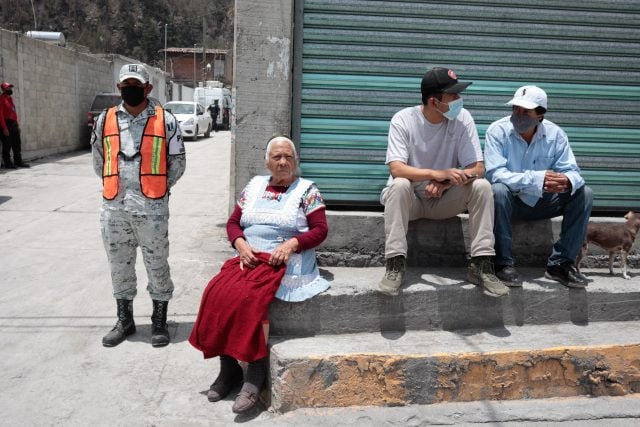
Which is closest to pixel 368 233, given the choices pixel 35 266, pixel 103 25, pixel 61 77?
pixel 35 266

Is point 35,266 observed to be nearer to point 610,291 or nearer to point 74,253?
point 74,253

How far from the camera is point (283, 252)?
365 centimetres

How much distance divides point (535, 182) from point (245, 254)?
6.63ft

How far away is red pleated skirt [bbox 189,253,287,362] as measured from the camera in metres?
3.49

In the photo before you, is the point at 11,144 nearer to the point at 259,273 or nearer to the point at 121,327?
the point at 121,327

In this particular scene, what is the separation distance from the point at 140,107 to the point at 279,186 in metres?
1.16

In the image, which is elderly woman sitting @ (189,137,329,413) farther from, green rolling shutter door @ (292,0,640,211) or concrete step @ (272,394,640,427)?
green rolling shutter door @ (292,0,640,211)

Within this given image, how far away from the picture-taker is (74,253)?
6.52m

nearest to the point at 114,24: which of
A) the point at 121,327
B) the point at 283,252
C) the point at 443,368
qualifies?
the point at 121,327

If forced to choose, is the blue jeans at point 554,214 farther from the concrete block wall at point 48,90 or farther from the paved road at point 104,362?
the concrete block wall at point 48,90

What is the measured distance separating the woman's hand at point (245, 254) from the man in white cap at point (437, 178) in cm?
83

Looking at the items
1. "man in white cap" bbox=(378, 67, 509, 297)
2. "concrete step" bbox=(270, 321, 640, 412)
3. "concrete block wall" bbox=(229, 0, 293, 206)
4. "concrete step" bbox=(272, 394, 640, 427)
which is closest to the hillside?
"concrete block wall" bbox=(229, 0, 293, 206)

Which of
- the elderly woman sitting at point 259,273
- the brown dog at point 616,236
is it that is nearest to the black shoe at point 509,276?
the brown dog at point 616,236

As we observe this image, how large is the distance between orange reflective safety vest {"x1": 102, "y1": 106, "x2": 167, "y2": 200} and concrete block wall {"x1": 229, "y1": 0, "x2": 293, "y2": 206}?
0.76 metres
